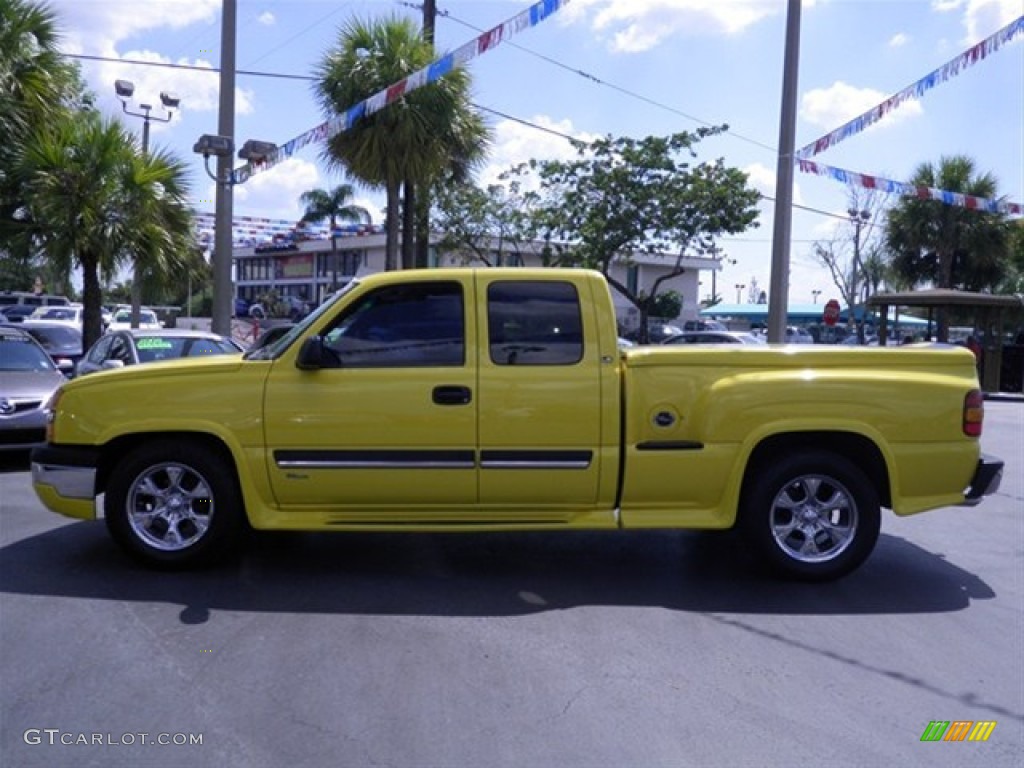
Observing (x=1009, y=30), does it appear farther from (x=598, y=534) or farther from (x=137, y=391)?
(x=137, y=391)

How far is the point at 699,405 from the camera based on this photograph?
590 cm

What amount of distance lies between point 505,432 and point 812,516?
2.02 meters

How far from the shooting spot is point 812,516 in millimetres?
6098

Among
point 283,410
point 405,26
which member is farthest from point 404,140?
point 283,410

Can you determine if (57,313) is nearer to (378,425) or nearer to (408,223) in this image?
(408,223)

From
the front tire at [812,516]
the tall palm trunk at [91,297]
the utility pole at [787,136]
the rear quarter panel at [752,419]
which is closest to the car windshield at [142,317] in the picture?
the tall palm trunk at [91,297]

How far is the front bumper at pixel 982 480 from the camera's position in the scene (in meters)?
6.13

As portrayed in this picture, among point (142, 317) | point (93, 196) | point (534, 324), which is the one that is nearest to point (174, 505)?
point (534, 324)

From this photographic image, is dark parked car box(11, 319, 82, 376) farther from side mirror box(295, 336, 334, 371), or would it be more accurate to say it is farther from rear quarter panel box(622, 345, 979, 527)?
rear quarter panel box(622, 345, 979, 527)

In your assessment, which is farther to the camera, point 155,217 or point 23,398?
point 155,217

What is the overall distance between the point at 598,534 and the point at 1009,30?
26.9ft

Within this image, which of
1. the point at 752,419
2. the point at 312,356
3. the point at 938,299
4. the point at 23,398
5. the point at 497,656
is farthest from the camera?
the point at 938,299

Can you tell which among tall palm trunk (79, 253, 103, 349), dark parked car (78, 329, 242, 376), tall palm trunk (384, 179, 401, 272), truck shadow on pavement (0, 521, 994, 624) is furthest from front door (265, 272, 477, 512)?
tall palm trunk (384, 179, 401, 272)

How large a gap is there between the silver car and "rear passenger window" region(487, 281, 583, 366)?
529 centimetres
